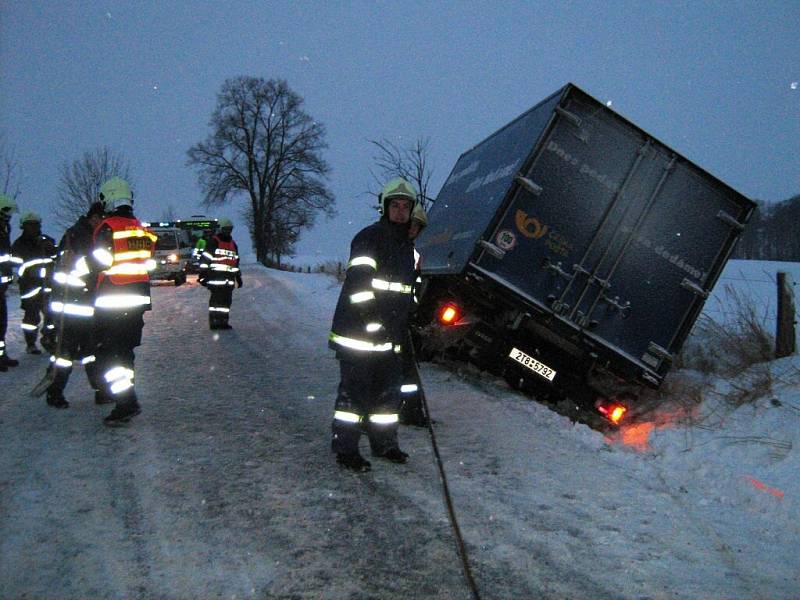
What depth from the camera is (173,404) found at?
20.0 feet

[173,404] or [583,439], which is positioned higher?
[583,439]

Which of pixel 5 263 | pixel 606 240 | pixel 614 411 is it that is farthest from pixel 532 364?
pixel 5 263

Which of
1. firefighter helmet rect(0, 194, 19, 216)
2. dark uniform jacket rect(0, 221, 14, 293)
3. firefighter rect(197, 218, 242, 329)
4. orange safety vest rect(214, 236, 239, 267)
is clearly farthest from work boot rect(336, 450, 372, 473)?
orange safety vest rect(214, 236, 239, 267)

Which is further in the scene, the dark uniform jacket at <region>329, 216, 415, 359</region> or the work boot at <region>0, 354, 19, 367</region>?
the work boot at <region>0, 354, 19, 367</region>

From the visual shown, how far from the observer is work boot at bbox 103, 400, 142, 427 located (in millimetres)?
5293

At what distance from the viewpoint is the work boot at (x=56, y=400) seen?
5.82m

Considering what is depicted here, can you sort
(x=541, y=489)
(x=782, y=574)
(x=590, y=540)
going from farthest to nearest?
1. (x=541, y=489)
2. (x=590, y=540)
3. (x=782, y=574)

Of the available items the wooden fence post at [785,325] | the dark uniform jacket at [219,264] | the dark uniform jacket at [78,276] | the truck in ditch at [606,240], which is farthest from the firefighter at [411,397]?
the dark uniform jacket at [219,264]

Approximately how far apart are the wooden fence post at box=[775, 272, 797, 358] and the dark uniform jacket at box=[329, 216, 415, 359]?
4486 mm

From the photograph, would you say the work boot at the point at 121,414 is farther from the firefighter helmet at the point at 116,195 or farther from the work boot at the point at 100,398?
the firefighter helmet at the point at 116,195

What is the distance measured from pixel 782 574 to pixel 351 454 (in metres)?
2.64

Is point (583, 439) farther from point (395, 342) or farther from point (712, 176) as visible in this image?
point (712, 176)

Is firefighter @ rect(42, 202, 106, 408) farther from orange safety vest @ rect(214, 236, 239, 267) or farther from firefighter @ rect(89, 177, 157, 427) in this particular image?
orange safety vest @ rect(214, 236, 239, 267)

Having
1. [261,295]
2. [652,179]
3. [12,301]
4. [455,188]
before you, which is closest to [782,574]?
[652,179]
